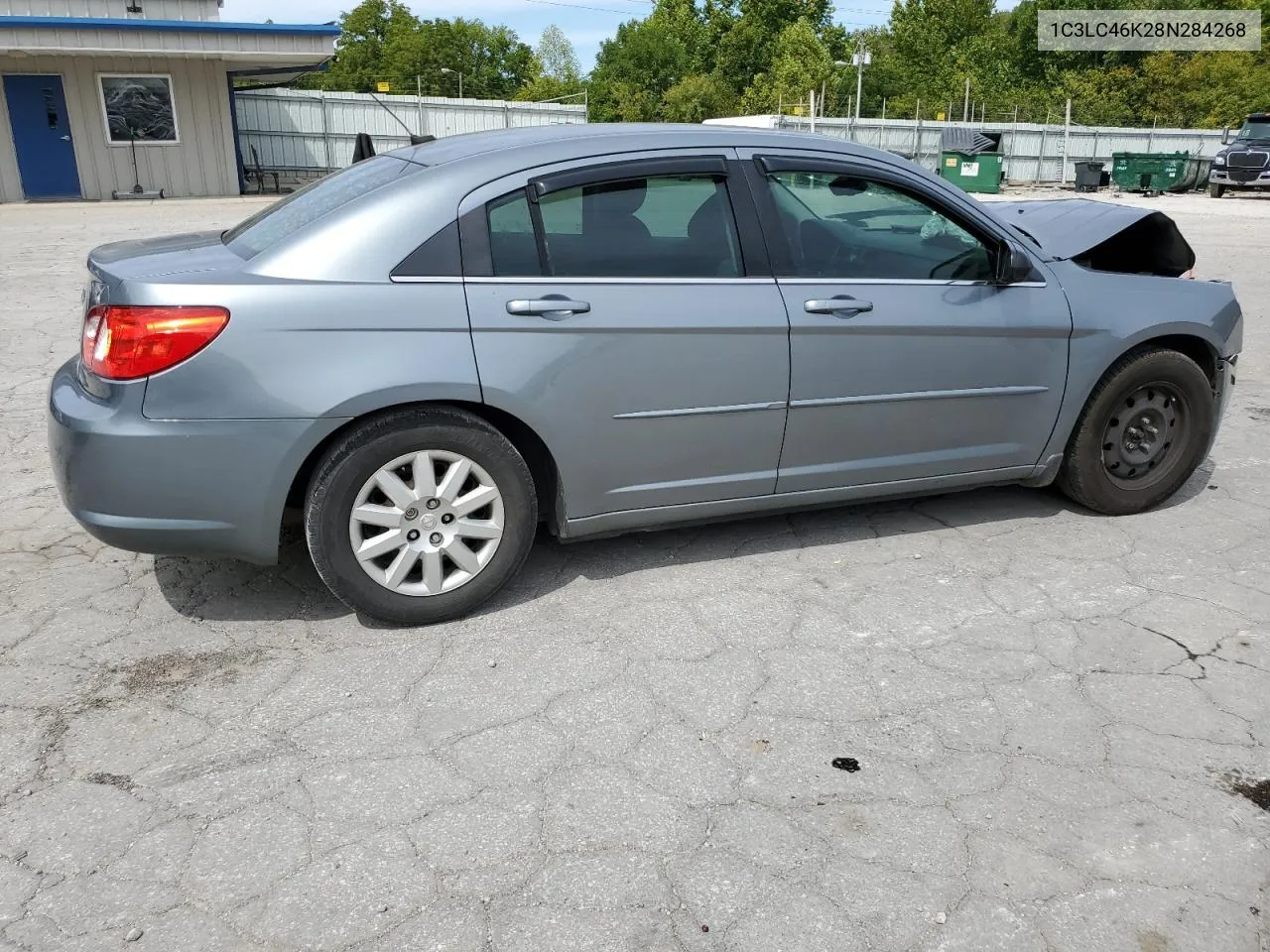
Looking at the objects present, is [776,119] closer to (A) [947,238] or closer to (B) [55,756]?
(A) [947,238]

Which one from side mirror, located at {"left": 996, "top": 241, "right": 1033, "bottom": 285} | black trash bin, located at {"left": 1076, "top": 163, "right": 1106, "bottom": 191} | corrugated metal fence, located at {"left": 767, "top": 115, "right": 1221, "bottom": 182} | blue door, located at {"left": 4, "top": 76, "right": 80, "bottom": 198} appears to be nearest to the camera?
side mirror, located at {"left": 996, "top": 241, "right": 1033, "bottom": 285}

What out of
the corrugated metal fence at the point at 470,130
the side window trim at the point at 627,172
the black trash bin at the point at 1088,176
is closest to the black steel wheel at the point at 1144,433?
the side window trim at the point at 627,172

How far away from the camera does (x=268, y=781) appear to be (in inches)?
107

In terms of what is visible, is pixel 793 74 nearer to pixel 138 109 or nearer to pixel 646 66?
pixel 646 66

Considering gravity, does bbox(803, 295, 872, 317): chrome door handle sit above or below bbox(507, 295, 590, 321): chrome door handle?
below

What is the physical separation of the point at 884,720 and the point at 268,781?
5.59 feet

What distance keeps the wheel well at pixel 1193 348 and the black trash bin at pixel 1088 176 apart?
28.5 m

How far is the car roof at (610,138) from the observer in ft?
11.9

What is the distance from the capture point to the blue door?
868 inches

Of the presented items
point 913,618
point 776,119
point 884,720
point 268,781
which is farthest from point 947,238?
point 776,119

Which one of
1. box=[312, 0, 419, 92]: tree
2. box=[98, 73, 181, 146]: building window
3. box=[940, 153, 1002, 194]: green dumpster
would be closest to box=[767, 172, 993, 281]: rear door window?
box=[98, 73, 181, 146]: building window

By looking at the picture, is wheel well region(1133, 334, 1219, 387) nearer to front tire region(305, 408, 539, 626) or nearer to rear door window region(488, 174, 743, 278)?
rear door window region(488, 174, 743, 278)

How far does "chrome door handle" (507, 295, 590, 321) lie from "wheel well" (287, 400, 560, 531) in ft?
1.12

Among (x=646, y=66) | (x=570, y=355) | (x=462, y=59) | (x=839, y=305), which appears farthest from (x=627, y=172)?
(x=462, y=59)
